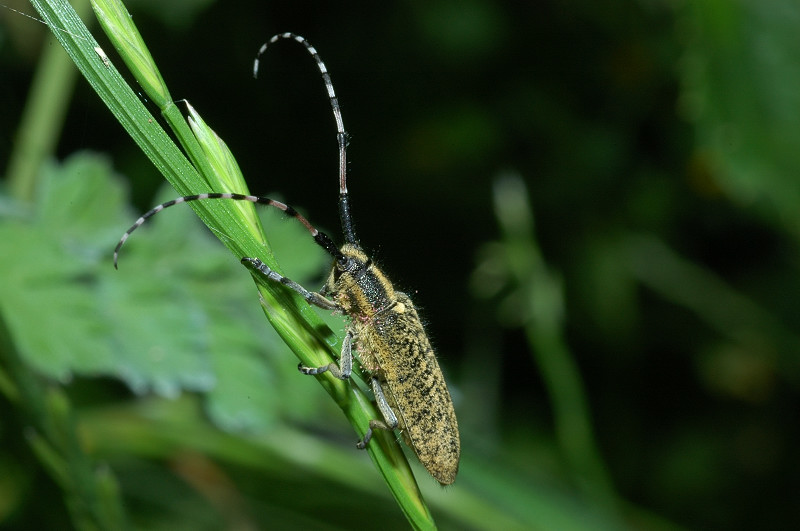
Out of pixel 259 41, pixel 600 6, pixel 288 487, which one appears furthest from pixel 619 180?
pixel 288 487

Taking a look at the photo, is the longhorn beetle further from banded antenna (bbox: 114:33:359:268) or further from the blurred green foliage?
the blurred green foliage

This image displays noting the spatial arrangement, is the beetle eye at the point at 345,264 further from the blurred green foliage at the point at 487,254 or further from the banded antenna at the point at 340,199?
the blurred green foliage at the point at 487,254

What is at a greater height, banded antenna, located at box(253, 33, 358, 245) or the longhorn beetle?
banded antenna, located at box(253, 33, 358, 245)

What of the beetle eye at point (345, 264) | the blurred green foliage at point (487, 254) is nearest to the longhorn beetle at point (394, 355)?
the beetle eye at point (345, 264)

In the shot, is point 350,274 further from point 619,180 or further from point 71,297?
point 619,180

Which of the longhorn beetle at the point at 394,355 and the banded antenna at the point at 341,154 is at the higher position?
the banded antenna at the point at 341,154

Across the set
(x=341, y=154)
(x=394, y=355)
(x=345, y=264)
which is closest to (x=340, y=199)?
(x=341, y=154)

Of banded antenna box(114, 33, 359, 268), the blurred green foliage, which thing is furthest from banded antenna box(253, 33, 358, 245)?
the blurred green foliage

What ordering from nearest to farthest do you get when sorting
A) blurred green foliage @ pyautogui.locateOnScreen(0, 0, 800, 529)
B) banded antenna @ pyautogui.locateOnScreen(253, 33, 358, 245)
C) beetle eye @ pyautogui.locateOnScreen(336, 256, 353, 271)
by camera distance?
1. banded antenna @ pyautogui.locateOnScreen(253, 33, 358, 245)
2. beetle eye @ pyautogui.locateOnScreen(336, 256, 353, 271)
3. blurred green foliage @ pyautogui.locateOnScreen(0, 0, 800, 529)

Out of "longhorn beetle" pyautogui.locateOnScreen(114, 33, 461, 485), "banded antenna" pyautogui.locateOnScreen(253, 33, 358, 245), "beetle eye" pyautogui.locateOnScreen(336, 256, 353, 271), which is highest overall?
"banded antenna" pyautogui.locateOnScreen(253, 33, 358, 245)
